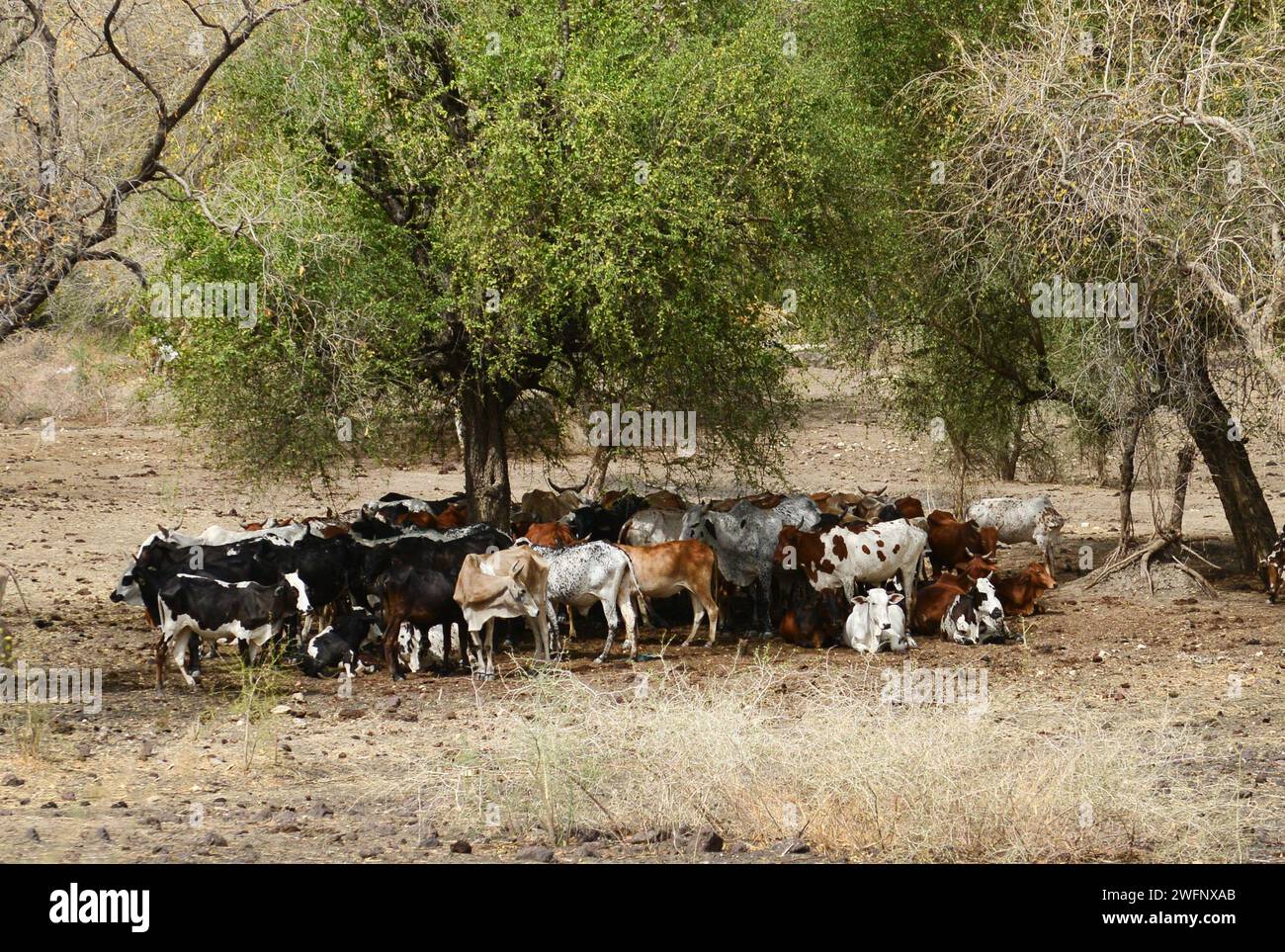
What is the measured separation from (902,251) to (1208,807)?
36.7 feet

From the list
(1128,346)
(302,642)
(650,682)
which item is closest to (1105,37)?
(1128,346)

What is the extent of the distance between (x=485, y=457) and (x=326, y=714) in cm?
640

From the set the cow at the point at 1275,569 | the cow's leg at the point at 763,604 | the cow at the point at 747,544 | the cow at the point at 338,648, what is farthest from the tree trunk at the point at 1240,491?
the cow at the point at 338,648

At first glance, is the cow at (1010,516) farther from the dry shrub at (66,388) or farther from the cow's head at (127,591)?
the dry shrub at (66,388)

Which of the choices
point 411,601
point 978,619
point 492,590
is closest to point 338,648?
point 411,601

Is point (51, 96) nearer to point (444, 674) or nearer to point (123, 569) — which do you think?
point (444, 674)

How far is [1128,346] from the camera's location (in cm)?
1658

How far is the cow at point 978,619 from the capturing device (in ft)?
53.1

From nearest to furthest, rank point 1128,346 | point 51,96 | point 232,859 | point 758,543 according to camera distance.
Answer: point 232,859 < point 51,96 < point 1128,346 < point 758,543

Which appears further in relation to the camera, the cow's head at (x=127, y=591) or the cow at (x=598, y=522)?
the cow at (x=598, y=522)

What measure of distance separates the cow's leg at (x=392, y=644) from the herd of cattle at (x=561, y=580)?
13 mm

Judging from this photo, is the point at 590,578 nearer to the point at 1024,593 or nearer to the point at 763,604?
the point at 763,604

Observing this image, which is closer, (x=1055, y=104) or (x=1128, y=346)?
(x=1055, y=104)

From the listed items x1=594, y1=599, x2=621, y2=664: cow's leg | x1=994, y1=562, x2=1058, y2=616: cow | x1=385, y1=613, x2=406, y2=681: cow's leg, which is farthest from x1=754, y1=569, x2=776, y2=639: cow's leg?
x1=385, y1=613, x2=406, y2=681: cow's leg
